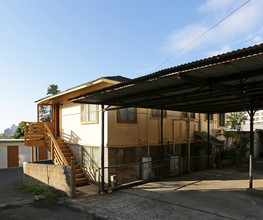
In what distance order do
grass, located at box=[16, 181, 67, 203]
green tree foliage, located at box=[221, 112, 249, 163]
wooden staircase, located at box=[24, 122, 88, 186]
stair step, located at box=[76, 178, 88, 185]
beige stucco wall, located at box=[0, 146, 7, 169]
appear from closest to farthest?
grass, located at box=[16, 181, 67, 203], stair step, located at box=[76, 178, 88, 185], wooden staircase, located at box=[24, 122, 88, 186], green tree foliage, located at box=[221, 112, 249, 163], beige stucco wall, located at box=[0, 146, 7, 169]

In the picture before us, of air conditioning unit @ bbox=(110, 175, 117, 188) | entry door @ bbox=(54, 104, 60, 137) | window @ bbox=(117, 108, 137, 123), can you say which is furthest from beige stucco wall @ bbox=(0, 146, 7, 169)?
air conditioning unit @ bbox=(110, 175, 117, 188)

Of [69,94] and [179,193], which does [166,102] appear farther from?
[69,94]

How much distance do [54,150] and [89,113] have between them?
3.16 metres

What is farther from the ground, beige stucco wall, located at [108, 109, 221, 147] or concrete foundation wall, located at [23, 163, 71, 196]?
beige stucco wall, located at [108, 109, 221, 147]

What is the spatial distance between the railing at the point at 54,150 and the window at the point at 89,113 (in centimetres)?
207

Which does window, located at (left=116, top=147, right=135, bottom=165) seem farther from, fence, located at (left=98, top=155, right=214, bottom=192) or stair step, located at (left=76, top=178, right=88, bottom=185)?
stair step, located at (left=76, top=178, right=88, bottom=185)

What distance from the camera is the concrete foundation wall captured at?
351 inches

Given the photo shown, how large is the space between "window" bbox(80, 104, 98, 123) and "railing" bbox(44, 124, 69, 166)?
207 centimetres

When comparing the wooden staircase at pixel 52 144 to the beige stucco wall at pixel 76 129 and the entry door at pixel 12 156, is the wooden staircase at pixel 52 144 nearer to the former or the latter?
the beige stucco wall at pixel 76 129

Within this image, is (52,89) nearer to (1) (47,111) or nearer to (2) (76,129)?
(1) (47,111)

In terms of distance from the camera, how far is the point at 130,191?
909cm

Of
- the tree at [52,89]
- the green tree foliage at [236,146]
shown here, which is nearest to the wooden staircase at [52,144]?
the green tree foliage at [236,146]

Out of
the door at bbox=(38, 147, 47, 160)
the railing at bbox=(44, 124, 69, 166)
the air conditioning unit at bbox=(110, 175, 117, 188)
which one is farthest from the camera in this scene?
the door at bbox=(38, 147, 47, 160)

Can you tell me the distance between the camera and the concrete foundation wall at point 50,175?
8922 millimetres
